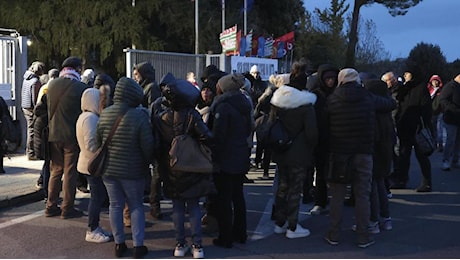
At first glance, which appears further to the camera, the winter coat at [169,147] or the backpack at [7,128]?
the backpack at [7,128]

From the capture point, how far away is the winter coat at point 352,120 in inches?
216

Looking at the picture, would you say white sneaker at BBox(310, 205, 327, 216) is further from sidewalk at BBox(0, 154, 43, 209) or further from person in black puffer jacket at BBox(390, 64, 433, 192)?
sidewalk at BBox(0, 154, 43, 209)

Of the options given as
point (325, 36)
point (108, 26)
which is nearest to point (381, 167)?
point (108, 26)

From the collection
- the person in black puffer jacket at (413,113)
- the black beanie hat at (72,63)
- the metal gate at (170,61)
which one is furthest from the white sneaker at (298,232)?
the metal gate at (170,61)

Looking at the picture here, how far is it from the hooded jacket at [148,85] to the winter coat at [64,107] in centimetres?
93

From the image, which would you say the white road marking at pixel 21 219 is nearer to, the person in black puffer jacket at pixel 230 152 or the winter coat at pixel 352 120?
the person in black puffer jacket at pixel 230 152

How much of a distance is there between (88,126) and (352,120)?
2792 millimetres

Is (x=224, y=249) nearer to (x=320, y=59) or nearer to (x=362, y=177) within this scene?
(x=362, y=177)

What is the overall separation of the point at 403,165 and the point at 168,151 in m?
4.89

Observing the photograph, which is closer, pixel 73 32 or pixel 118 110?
pixel 118 110

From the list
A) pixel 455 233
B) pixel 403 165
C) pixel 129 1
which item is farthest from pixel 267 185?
pixel 129 1

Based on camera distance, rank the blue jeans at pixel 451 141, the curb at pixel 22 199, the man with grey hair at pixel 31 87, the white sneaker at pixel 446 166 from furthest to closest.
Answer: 1. the blue jeans at pixel 451 141
2. the white sneaker at pixel 446 166
3. the man with grey hair at pixel 31 87
4. the curb at pixel 22 199

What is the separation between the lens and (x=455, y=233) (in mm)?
6195

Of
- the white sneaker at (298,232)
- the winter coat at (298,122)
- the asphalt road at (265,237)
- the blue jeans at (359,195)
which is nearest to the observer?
the asphalt road at (265,237)
